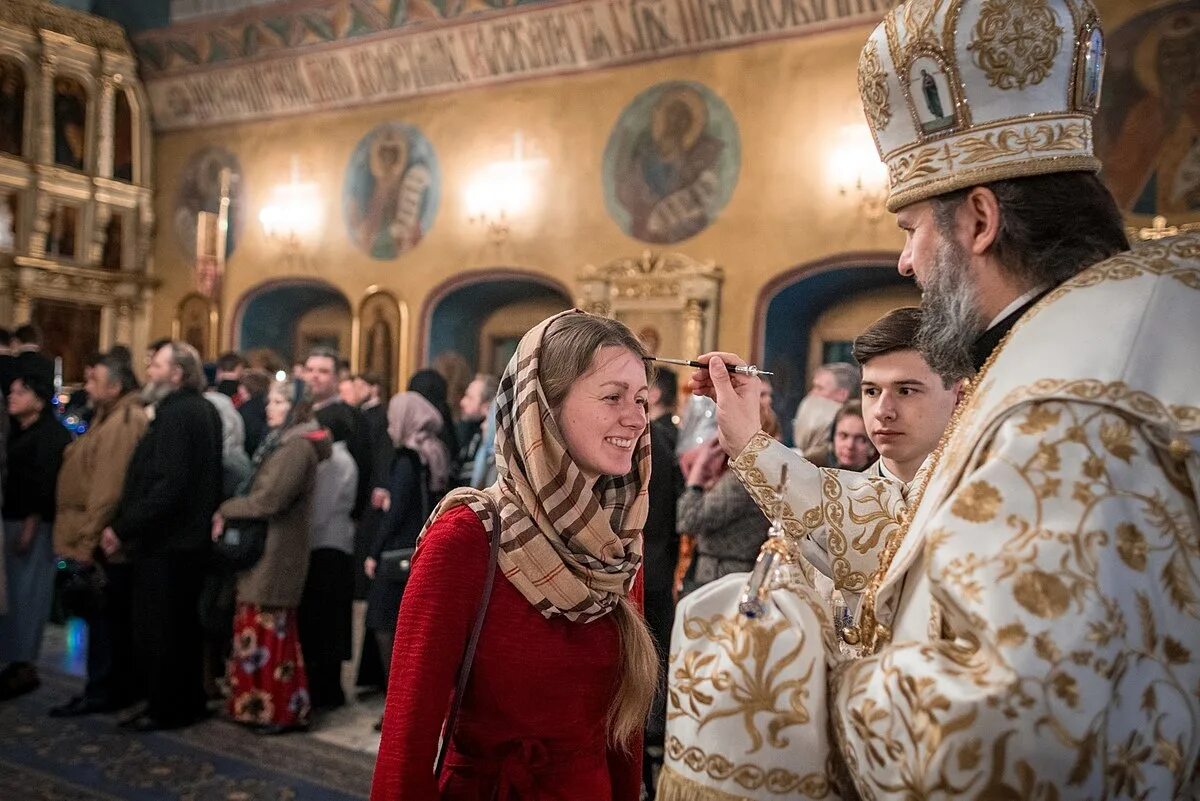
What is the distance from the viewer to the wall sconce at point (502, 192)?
11.5 metres

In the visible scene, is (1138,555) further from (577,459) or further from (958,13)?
(577,459)

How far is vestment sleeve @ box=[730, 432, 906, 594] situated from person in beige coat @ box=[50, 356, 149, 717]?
4.38m

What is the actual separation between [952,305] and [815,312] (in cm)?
984

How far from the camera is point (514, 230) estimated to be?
11.7 metres

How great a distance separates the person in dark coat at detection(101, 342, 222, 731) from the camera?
507cm

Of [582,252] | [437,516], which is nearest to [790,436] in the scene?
[582,252]

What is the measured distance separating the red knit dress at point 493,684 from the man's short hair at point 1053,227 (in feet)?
3.54

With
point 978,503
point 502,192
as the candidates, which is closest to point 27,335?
point 502,192

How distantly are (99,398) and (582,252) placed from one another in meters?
6.34

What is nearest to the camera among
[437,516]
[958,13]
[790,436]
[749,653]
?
[749,653]

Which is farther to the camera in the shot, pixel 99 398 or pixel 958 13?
pixel 99 398

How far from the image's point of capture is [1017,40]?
4.80 ft

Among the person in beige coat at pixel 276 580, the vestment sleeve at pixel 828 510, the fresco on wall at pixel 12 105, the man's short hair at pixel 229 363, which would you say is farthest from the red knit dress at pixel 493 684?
the fresco on wall at pixel 12 105

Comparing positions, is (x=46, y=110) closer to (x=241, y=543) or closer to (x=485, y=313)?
(x=485, y=313)
